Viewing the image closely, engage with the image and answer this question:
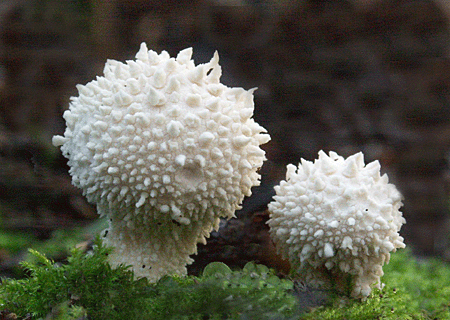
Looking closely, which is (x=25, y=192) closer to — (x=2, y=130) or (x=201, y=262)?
(x=2, y=130)

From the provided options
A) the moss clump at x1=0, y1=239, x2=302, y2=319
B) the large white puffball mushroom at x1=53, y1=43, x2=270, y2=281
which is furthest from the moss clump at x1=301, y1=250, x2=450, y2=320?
the large white puffball mushroom at x1=53, y1=43, x2=270, y2=281

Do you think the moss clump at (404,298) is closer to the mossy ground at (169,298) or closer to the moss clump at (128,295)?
the mossy ground at (169,298)

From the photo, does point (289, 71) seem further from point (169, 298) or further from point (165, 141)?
point (169, 298)

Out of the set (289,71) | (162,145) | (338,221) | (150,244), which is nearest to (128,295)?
(150,244)

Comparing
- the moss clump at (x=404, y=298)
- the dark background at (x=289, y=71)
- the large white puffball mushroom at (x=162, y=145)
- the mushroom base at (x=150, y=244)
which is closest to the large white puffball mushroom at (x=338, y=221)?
the moss clump at (x=404, y=298)

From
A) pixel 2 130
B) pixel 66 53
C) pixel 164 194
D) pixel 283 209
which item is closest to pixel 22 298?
pixel 164 194
